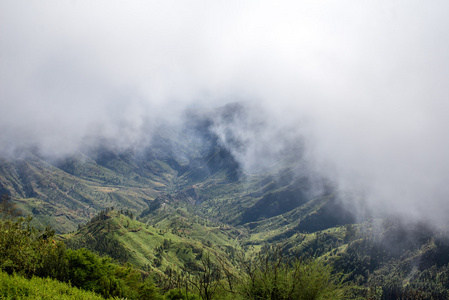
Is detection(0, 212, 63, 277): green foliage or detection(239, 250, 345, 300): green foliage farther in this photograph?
detection(0, 212, 63, 277): green foliage

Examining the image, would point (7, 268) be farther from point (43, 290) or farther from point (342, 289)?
point (342, 289)

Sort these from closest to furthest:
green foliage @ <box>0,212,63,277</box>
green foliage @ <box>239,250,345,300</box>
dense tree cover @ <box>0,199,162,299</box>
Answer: green foliage @ <box>239,250,345,300</box>, green foliage @ <box>0,212,63,277</box>, dense tree cover @ <box>0,199,162,299</box>

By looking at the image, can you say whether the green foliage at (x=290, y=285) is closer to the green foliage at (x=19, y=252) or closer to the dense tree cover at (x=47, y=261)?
the dense tree cover at (x=47, y=261)

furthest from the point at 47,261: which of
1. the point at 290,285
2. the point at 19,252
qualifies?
the point at 290,285

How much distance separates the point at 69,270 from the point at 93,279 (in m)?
4.39

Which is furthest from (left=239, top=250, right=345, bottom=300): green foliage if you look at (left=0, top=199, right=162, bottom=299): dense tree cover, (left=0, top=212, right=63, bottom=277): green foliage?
(left=0, top=212, right=63, bottom=277): green foliage

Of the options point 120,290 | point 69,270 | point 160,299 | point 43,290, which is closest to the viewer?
point 43,290

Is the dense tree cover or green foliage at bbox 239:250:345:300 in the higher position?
the dense tree cover

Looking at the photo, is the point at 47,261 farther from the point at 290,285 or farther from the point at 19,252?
Result: the point at 290,285

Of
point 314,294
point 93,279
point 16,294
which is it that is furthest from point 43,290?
point 314,294

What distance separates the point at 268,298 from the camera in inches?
727

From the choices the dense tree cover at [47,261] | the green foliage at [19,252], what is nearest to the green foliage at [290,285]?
the dense tree cover at [47,261]

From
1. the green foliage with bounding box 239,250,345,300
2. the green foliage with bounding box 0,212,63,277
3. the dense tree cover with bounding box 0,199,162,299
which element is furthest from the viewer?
the dense tree cover with bounding box 0,199,162,299

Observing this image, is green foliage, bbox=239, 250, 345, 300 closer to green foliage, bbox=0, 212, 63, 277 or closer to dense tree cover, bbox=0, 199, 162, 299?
dense tree cover, bbox=0, 199, 162, 299
